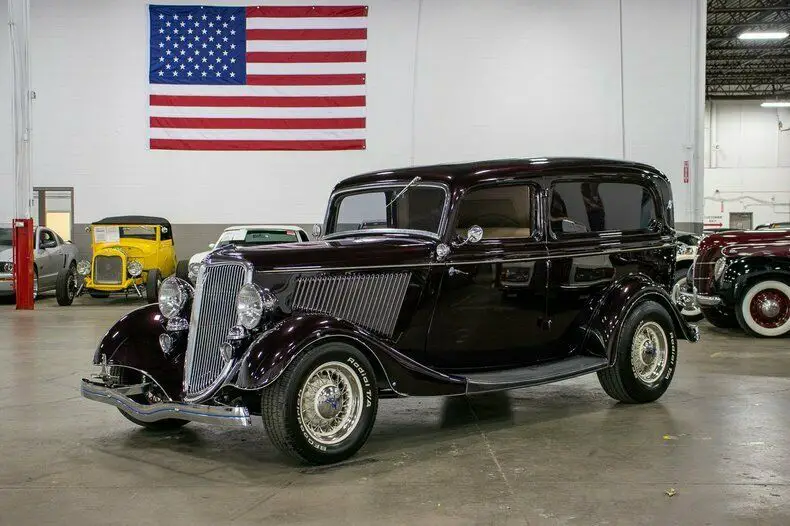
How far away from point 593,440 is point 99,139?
1580 cm

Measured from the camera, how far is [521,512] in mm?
3740

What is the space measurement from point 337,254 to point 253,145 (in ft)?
45.4

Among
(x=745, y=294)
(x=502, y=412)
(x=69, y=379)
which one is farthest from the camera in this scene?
(x=745, y=294)

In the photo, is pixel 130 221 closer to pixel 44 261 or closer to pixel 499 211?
pixel 44 261

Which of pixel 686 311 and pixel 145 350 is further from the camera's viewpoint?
pixel 686 311

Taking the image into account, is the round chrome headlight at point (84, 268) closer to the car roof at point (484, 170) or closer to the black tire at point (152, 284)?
the black tire at point (152, 284)

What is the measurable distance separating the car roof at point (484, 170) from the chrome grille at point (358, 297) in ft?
2.67

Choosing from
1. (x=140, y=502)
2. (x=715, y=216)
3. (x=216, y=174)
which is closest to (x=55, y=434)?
(x=140, y=502)

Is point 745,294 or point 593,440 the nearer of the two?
point 593,440

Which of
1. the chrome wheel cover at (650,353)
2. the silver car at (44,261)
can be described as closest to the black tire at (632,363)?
the chrome wheel cover at (650,353)

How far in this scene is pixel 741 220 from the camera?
34.5m

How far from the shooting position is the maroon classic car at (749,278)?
9.99m

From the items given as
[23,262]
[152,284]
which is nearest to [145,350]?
[152,284]

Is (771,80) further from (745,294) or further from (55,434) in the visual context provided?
(55,434)
